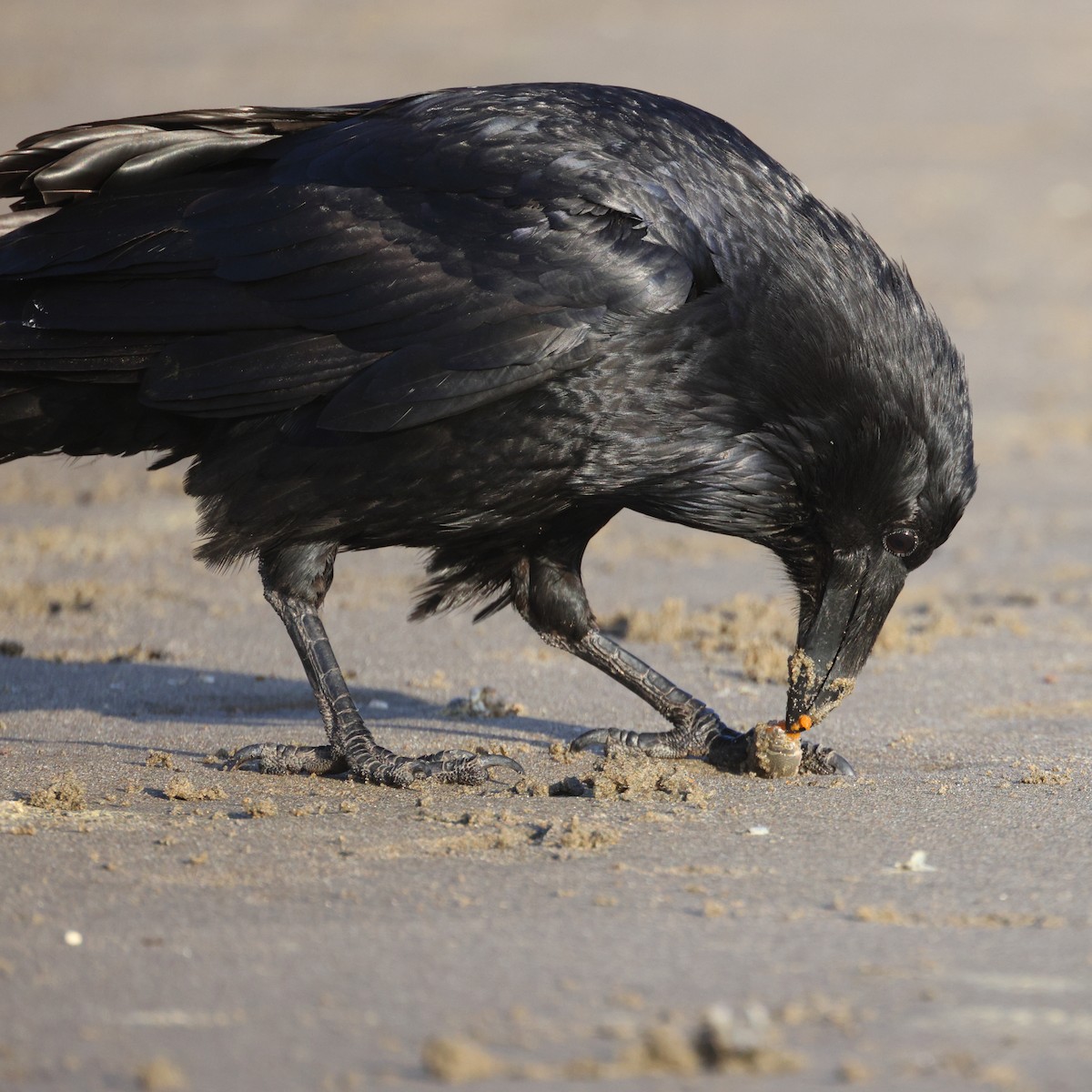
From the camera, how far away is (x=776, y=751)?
4684mm

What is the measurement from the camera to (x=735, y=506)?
15.1ft

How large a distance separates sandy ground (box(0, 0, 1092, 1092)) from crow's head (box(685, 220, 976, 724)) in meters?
0.53

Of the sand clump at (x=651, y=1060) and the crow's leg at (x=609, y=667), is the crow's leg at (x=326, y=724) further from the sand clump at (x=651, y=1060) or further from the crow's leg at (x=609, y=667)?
the sand clump at (x=651, y=1060)

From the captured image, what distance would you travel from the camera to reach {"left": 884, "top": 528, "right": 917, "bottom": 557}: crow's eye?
4.70m

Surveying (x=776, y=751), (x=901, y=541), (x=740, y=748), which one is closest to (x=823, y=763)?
(x=776, y=751)

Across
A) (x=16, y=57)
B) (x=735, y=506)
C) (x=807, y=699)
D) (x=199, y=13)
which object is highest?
(x=199, y=13)

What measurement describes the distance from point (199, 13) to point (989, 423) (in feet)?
69.1

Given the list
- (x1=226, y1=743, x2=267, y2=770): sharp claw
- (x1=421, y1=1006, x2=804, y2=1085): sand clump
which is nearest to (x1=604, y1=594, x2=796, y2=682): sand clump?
(x1=226, y1=743, x2=267, y2=770): sharp claw

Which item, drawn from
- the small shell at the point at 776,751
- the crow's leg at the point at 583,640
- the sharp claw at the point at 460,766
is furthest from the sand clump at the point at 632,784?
the crow's leg at the point at 583,640

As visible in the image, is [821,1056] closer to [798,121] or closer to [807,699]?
[807,699]

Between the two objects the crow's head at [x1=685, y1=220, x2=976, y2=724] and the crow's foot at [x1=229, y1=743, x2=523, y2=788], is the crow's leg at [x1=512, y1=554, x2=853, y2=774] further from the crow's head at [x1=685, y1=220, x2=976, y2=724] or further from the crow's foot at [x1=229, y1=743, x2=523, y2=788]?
the crow's foot at [x1=229, y1=743, x2=523, y2=788]

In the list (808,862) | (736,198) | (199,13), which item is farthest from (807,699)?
(199,13)

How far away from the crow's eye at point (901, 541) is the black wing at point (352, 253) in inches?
36.2

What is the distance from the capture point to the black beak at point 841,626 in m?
4.75
